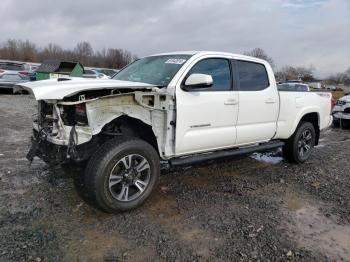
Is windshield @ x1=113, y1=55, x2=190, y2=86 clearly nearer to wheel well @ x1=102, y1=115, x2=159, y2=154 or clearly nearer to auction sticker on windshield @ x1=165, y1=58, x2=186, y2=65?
auction sticker on windshield @ x1=165, y1=58, x2=186, y2=65

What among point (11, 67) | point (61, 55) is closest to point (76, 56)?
point (61, 55)

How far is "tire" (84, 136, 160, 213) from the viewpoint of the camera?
3.67 meters

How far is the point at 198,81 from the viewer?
160 inches

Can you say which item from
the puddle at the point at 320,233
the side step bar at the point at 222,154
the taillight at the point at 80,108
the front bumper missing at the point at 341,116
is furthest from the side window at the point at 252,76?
the front bumper missing at the point at 341,116

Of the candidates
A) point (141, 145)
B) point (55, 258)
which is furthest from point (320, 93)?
point (55, 258)

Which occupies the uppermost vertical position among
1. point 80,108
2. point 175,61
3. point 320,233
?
point 175,61

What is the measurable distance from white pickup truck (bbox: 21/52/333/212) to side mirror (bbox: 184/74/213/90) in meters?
0.01

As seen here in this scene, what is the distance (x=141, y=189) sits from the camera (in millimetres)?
4039

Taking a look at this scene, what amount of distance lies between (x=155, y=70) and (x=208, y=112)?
95 centimetres

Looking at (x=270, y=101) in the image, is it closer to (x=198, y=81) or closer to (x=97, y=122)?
(x=198, y=81)

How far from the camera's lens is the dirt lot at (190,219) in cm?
319

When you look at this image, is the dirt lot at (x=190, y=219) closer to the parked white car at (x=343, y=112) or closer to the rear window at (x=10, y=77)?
the parked white car at (x=343, y=112)

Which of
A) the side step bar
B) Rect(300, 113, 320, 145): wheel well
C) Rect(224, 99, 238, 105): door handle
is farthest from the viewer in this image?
Rect(300, 113, 320, 145): wheel well

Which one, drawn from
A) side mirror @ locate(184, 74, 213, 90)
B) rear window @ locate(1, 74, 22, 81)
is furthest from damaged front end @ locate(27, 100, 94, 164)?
rear window @ locate(1, 74, 22, 81)
